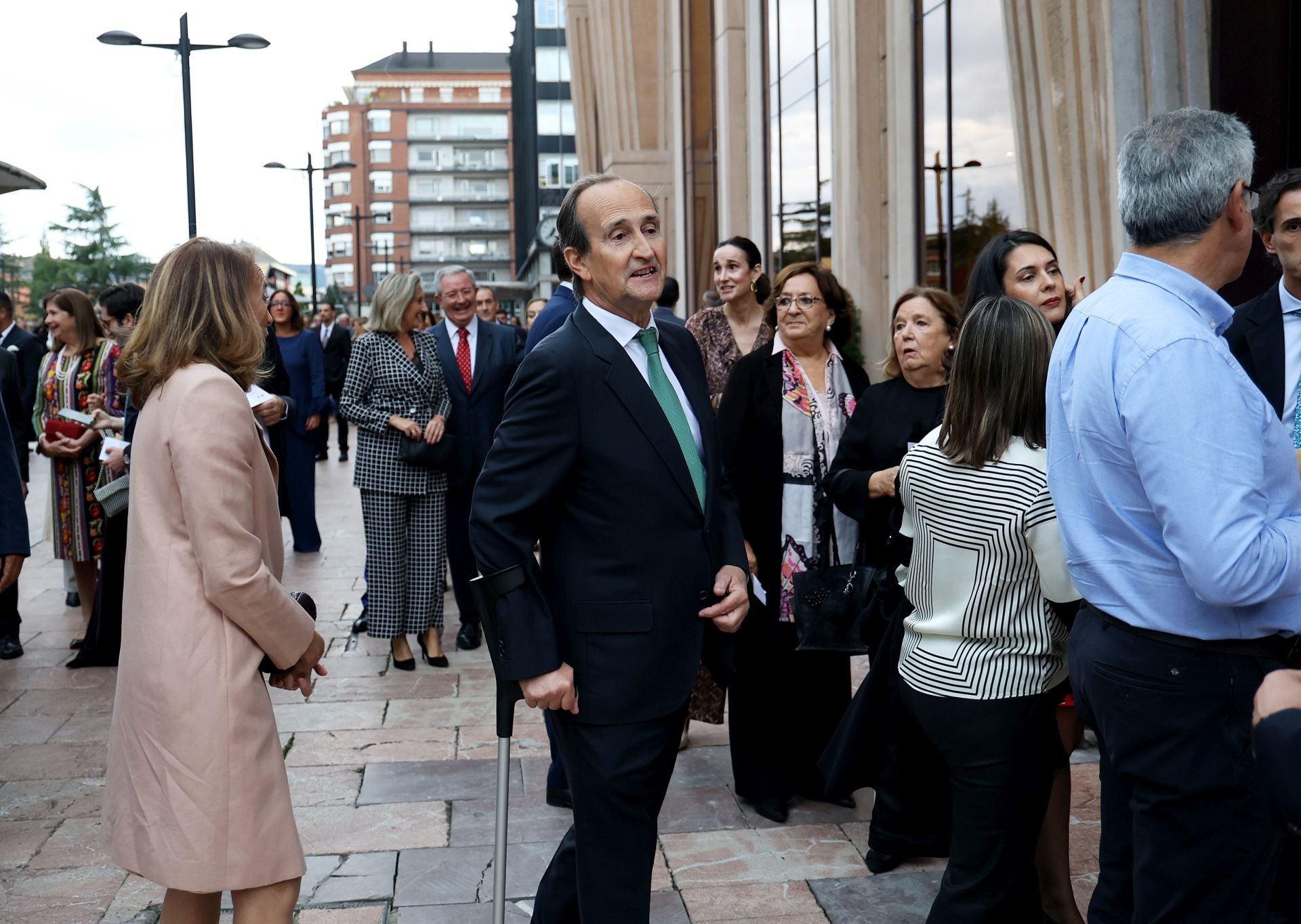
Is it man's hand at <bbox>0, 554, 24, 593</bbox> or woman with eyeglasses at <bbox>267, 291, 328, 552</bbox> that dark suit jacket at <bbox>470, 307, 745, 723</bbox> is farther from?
woman with eyeglasses at <bbox>267, 291, 328, 552</bbox>

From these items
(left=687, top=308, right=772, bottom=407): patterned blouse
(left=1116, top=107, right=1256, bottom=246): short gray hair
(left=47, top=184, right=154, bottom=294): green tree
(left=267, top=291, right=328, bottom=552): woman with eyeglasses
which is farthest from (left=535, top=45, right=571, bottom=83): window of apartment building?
(left=1116, top=107, right=1256, bottom=246): short gray hair

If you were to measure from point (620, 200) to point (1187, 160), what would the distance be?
124 cm

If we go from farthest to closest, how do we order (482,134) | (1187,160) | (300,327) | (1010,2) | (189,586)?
1. (482,134)
2. (300,327)
3. (1010,2)
4. (189,586)
5. (1187,160)

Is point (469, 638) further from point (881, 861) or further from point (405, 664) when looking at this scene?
point (881, 861)

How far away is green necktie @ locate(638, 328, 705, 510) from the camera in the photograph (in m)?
3.14

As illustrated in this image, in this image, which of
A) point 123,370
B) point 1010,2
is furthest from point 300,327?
point 123,370

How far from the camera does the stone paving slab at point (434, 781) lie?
17.0ft

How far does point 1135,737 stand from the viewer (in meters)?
2.51

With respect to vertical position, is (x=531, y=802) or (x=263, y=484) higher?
(x=263, y=484)

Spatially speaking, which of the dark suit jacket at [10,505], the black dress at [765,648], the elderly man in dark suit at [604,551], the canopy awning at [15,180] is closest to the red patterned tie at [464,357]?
the canopy awning at [15,180]

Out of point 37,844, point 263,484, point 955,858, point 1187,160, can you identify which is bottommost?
point 37,844

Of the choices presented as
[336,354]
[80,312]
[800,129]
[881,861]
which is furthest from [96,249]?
[881,861]

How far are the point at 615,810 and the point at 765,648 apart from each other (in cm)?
215

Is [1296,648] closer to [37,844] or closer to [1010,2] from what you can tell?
[37,844]
